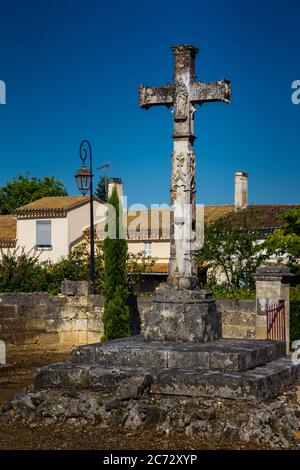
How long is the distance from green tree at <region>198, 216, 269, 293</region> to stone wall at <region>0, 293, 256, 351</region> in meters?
6.43

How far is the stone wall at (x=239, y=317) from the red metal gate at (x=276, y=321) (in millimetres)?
863

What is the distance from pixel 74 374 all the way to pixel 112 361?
0.53 m

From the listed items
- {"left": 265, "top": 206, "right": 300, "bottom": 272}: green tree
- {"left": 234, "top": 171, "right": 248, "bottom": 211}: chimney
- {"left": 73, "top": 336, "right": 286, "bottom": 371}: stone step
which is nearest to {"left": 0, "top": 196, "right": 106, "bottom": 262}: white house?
{"left": 234, "top": 171, "right": 248, "bottom": 211}: chimney

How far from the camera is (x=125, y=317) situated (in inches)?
645

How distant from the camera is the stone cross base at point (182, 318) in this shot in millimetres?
9375

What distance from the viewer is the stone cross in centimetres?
993

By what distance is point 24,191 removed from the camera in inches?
2000

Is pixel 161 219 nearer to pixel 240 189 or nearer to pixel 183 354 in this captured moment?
pixel 240 189

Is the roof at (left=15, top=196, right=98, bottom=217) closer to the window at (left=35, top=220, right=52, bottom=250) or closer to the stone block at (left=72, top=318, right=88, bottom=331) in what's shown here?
the window at (left=35, top=220, right=52, bottom=250)

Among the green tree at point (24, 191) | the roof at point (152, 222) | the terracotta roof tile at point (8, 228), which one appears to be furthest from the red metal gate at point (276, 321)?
the green tree at point (24, 191)

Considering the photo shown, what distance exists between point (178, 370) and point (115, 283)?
8.22 m

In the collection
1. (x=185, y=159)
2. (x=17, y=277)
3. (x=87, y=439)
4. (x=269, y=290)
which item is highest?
(x=185, y=159)

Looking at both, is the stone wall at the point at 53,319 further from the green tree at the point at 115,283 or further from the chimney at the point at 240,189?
the chimney at the point at 240,189

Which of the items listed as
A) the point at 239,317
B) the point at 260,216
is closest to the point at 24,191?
the point at 260,216
